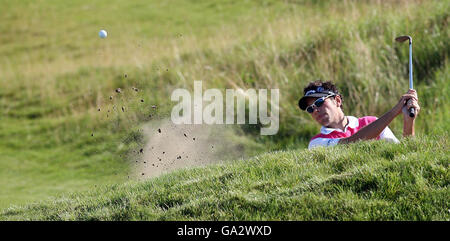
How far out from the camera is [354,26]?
13102mm

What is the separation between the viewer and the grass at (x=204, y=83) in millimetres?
11086

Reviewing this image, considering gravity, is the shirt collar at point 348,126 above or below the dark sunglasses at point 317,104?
below

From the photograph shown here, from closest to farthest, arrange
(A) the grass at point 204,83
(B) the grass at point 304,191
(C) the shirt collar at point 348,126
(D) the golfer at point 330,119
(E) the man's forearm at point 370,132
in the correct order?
1. (B) the grass at point 304,191
2. (E) the man's forearm at point 370,132
3. (D) the golfer at point 330,119
4. (C) the shirt collar at point 348,126
5. (A) the grass at point 204,83

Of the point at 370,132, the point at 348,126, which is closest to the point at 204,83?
the point at 348,126

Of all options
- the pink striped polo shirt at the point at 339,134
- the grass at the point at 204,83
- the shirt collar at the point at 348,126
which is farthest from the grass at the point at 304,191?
the grass at the point at 204,83

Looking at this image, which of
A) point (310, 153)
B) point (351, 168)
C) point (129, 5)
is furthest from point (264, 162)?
point (129, 5)

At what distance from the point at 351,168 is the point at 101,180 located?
648 cm

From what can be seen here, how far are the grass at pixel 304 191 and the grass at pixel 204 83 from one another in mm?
3010

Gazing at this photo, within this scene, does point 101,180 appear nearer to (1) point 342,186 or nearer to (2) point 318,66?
(2) point 318,66

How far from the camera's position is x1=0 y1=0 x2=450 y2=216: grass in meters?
11.1

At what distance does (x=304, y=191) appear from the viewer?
16.4 ft

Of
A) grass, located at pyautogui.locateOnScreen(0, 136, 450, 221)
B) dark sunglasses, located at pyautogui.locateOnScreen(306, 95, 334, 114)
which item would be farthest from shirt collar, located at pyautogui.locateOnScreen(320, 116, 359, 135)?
grass, located at pyautogui.locateOnScreen(0, 136, 450, 221)

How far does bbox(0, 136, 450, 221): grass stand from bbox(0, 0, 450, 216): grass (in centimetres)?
301

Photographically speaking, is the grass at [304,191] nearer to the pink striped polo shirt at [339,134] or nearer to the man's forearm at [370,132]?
the man's forearm at [370,132]
